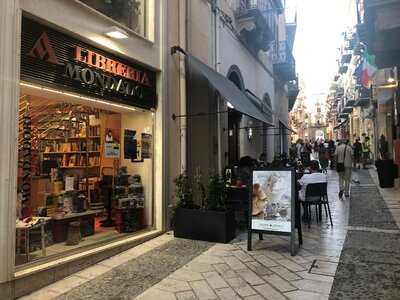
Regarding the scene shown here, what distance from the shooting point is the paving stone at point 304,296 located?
13.7ft

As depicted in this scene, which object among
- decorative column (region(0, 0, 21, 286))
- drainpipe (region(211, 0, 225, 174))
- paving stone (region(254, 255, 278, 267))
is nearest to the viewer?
decorative column (region(0, 0, 21, 286))

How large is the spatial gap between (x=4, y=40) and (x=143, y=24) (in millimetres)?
3539

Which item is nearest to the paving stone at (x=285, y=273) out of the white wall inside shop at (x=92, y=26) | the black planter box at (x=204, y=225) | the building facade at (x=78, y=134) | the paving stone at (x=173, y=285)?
the paving stone at (x=173, y=285)

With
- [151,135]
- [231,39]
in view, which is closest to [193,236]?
[151,135]

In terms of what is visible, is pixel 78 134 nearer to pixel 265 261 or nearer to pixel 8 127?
pixel 8 127

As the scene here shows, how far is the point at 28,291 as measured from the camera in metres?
4.38

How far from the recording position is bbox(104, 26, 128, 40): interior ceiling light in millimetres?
6016

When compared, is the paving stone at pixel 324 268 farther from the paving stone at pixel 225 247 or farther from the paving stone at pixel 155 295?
the paving stone at pixel 155 295

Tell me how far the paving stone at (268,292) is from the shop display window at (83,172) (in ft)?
9.02

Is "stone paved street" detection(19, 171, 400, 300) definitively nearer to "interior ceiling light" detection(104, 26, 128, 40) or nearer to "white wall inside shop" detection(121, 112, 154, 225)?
"white wall inside shop" detection(121, 112, 154, 225)

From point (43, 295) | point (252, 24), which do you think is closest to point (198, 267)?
point (43, 295)

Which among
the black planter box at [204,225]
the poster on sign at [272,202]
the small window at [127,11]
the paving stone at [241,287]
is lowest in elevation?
the paving stone at [241,287]

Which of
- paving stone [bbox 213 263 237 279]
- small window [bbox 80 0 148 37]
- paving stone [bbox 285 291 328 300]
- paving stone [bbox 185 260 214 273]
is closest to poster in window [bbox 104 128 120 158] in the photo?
small window [bbox 80 0 148 37]

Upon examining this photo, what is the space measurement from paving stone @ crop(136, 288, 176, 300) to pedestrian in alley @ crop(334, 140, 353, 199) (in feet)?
28.9
